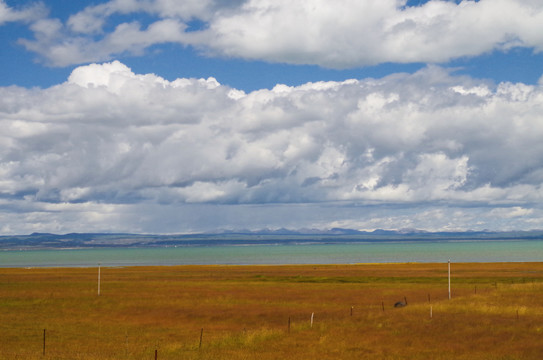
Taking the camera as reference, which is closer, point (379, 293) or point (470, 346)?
point (470, 346)

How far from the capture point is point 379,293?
240ft

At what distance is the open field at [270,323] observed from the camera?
3531 cm

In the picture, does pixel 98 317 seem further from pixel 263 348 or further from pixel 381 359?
pixel 381 359

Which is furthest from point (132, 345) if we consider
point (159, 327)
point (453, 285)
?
point (453, 285)

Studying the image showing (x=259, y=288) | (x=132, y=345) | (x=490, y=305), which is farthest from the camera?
(x=259, y=288)

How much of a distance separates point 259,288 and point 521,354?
50.8 m

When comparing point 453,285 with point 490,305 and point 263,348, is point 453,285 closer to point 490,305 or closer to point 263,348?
point 490,305

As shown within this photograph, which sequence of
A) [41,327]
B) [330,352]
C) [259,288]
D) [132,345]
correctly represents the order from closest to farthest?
[330,352] → [132,345] → [41,327] → [259,288]

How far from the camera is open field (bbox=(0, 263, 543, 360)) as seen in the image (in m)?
35.3

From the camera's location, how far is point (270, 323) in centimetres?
5025

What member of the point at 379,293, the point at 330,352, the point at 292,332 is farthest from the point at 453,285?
the point at 330,352

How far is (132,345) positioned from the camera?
128 ft

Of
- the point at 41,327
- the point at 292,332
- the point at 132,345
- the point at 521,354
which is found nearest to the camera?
the point at 521,354

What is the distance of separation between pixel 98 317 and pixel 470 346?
32141 millimetres
